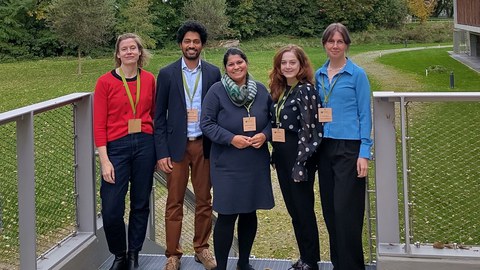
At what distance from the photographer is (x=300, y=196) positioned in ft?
13.3

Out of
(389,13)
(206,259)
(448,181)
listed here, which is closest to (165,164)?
(206,259)

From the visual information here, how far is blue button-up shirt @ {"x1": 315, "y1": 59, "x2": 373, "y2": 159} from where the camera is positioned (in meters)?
3.81

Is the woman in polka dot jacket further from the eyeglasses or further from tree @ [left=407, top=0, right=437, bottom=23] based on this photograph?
tree @ [left=407, top=0, right=437, bottom=23]

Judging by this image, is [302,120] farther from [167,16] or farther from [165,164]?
[167,16]

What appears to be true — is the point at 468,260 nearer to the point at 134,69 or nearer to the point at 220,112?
the point at 220,112

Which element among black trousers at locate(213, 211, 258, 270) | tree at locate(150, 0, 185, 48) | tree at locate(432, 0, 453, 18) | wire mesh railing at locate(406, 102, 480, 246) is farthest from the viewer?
tree at locate(432, 0, 453, 18)

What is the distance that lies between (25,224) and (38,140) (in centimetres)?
97

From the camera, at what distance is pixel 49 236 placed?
436cm

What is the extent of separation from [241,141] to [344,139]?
0.65 metres

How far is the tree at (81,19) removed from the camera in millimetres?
33906

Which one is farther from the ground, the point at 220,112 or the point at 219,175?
the point at 220,112

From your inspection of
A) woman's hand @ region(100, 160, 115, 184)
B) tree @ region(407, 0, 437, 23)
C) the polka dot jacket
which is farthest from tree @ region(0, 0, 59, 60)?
the polka dot jacket

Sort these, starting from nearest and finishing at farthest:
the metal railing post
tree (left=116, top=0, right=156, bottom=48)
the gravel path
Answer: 1. the metal railing post
2. the gravel path
3. tree (left=116, top=0, right=156, bottom=48)

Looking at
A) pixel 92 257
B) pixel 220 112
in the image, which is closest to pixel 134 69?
pixel 220 112
